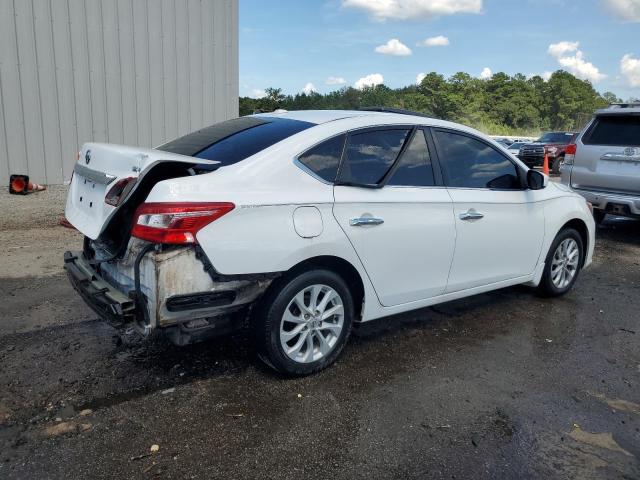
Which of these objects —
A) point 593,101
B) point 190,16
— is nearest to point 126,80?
point 190,16

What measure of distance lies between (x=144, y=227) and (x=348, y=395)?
1.59 metres

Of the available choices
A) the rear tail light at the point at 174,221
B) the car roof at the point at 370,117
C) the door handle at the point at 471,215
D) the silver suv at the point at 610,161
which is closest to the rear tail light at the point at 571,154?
the silver suv at the point at 610,161

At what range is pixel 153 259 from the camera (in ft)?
9.61

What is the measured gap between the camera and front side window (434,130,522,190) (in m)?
4.19

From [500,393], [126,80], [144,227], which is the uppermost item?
[126,80]

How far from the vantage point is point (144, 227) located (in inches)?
116

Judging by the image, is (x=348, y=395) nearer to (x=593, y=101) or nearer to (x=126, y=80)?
(x=126, y=80)

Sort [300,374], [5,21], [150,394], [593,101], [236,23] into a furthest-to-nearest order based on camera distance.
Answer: [593,101]
[236,23]
[5,21]
[300,374]
[150,394]

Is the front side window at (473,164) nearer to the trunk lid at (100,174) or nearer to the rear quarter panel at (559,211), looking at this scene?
the rear quarter panel at (559,211)

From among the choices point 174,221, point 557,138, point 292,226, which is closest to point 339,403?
point 292,226

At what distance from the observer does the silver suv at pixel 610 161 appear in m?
7.61

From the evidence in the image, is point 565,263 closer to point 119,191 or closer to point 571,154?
point 571,154

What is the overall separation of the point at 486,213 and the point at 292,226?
1854 millimetres

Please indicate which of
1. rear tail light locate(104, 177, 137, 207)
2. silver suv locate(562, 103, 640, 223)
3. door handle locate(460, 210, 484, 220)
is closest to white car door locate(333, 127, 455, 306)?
door handle locate(460, 210, 484, 220)
